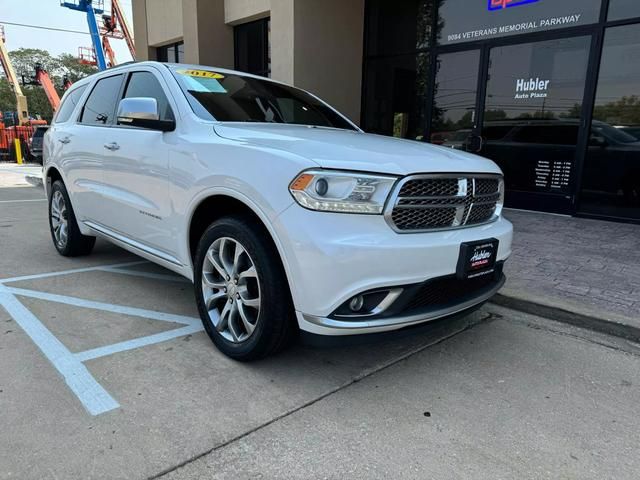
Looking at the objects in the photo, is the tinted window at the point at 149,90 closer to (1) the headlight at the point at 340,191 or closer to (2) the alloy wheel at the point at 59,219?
(1) the headlight at the point at 340,191

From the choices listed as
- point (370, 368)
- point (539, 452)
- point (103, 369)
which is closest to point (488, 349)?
point (370, 368)

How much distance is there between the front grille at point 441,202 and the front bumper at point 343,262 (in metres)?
0.10

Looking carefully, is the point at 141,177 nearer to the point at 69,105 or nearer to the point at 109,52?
the point at 69,105

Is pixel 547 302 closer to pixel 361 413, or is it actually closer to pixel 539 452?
pixel 539 452

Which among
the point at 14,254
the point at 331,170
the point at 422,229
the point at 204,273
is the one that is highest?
the point at 331,170

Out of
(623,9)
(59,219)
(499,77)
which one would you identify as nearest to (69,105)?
(59,219)

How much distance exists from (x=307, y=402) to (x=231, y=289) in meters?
0.79

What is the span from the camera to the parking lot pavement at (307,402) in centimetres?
207

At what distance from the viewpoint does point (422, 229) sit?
2559 millimetres

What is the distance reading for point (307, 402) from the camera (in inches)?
99.6

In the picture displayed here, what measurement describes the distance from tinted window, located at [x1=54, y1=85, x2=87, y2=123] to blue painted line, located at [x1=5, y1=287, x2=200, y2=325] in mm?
2004

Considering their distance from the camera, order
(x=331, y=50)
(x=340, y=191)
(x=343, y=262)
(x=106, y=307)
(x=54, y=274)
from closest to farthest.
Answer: (x=343, y=262) → (x=340, y=191) → (x=106, y=307) → (x=54, y=274) → (x=331, y=50)

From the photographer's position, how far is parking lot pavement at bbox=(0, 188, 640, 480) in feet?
6.79

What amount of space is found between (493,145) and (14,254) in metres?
6.86
